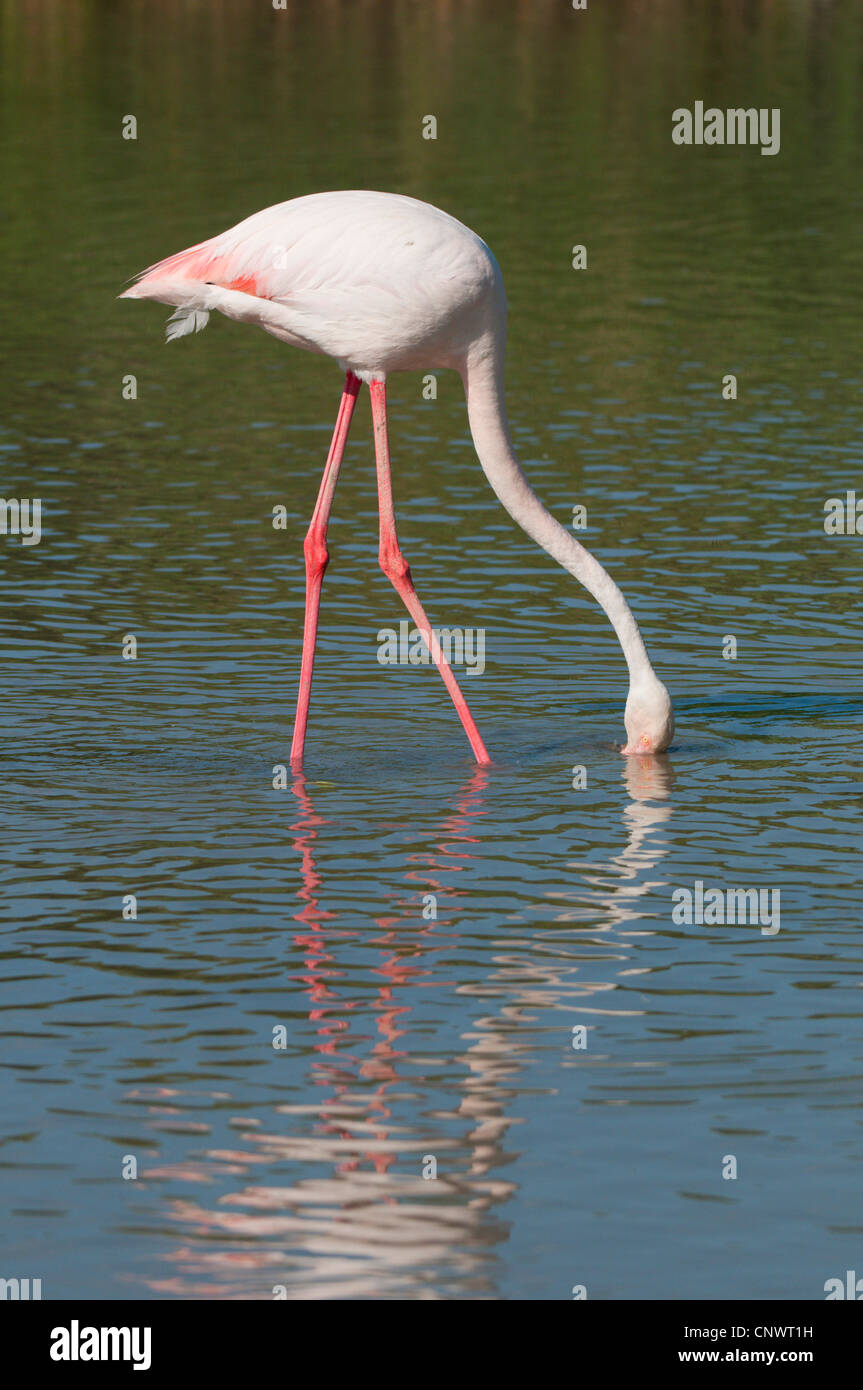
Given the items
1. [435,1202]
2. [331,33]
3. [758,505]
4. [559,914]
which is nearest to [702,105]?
[331,33]

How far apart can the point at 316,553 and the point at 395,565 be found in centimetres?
40

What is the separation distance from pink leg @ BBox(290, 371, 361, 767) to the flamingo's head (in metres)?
1.53

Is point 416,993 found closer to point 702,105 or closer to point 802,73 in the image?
point 702,105

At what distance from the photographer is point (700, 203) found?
105 feet

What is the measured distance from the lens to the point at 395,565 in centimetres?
1176

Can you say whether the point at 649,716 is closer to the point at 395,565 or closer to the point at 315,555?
the point at 395,565

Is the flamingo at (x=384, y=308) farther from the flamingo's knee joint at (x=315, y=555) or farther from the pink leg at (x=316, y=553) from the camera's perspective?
the flamingo's knee joint at (x=315, y=555)

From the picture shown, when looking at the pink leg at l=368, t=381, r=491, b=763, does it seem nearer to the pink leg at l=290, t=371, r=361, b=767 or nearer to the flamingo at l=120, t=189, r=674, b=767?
the flamingo at l=120, t=189, r=674, b=767

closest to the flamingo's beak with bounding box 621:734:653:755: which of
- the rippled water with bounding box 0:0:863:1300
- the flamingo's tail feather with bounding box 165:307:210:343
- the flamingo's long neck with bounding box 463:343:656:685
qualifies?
the rippled water with bounding box 0:0:863:1300

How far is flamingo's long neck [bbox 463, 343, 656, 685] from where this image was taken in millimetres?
11125

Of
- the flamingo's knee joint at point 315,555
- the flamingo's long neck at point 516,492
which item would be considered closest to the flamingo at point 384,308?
the flamingo's long neck at point 516,492

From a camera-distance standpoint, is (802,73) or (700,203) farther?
(802,73)
